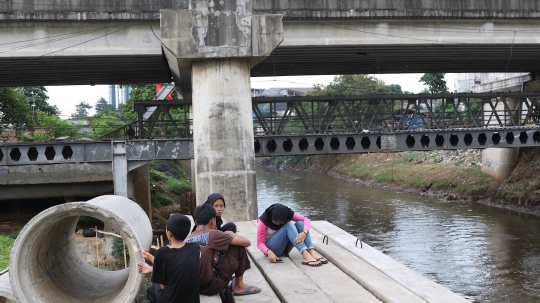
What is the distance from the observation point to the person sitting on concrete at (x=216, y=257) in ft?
21.8

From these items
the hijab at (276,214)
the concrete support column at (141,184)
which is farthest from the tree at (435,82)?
the hijab at (276,214)

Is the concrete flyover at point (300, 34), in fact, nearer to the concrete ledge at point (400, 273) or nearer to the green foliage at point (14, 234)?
the green foliage at point (14, 234)

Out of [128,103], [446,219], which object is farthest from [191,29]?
[128,103]

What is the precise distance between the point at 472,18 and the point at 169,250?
1876cm

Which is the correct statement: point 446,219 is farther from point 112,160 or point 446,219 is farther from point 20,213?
point 20,213

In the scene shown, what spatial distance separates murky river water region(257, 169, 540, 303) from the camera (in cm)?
1866

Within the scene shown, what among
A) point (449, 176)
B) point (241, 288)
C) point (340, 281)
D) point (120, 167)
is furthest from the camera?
point (449, 176)

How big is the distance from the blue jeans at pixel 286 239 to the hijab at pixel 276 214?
12cm

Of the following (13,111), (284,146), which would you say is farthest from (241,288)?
(13,111)

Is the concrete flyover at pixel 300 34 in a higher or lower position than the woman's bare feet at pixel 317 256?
higher

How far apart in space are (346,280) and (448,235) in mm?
19507

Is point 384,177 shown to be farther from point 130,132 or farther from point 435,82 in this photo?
point 130,132

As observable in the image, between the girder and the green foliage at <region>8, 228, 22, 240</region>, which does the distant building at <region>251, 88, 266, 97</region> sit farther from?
the green foliage at <region>8, 228, 22, 240</region>

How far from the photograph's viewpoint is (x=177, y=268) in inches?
237
